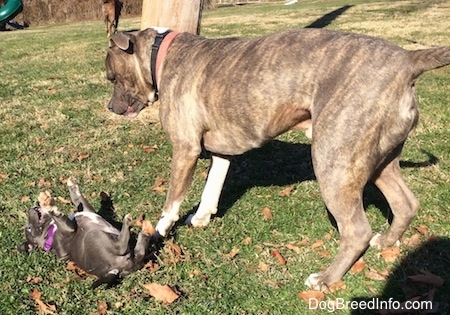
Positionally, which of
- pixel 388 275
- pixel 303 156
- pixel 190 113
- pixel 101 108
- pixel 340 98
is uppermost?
pixel 340 98

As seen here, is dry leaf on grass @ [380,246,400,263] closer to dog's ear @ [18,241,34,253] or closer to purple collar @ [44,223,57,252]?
purple collar @ [44,223,57,252]

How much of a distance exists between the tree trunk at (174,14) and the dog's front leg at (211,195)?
8.66ft

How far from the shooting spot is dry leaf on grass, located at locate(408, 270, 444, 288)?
3650 millimetres

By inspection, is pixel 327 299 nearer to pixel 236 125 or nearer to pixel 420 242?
pixel 420 242

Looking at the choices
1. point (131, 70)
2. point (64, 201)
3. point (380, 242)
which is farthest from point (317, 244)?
point (64, 201)

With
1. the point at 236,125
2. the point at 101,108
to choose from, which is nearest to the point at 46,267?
the point at 236,125

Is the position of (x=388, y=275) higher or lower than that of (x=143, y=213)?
higher

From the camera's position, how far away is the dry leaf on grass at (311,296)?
143 inches

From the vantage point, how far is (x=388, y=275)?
3842mm

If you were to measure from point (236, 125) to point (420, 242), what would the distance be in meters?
1.83

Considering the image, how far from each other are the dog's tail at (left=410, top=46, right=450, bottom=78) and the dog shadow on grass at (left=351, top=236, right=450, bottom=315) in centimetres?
153

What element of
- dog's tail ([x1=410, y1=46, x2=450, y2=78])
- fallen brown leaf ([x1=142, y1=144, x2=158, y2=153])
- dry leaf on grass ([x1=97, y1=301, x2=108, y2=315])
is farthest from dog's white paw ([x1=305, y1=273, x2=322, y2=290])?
fallen brown leaf ([x1=142, y1=144, x2=158, y2=153])

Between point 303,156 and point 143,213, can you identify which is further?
point 303,156

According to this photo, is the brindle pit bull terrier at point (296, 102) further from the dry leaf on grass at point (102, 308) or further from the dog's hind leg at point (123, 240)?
the dry leaf on grass at point (102, 308)
